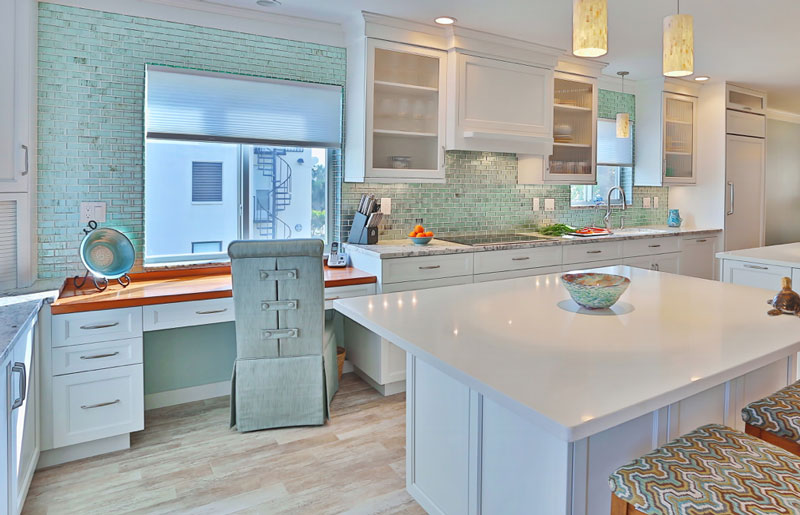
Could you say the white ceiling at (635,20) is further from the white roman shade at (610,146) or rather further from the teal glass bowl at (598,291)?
the teal glass bowl at (598,291)

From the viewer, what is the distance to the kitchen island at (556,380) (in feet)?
3.67

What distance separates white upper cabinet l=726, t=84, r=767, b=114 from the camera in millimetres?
5297

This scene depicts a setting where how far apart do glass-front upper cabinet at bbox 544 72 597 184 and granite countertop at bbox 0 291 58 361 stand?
3.59 metres

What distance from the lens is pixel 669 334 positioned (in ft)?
4.95

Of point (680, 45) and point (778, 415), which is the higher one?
point (680, 45)

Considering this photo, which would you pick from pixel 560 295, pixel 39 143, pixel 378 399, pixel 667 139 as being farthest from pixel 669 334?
pixel 667 139

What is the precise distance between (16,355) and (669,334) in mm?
2193

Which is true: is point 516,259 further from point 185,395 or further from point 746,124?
point 746,124

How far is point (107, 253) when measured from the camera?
2760 millimetres

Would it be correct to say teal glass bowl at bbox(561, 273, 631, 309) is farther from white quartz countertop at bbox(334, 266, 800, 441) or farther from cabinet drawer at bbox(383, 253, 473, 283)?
cabinet drawer at bbox(383, 253, 473, 283)

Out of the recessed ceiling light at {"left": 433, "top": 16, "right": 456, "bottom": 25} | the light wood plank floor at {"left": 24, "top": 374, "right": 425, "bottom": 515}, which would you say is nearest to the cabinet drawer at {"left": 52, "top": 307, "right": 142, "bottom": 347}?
the light wood plank floor at {"left": 24, "top": 374, "right": 425, "bottom": 515}

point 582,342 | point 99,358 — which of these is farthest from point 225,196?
point 582,342

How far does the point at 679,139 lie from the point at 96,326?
5.39 meters

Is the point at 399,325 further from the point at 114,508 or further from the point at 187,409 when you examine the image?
the point at 187,409
